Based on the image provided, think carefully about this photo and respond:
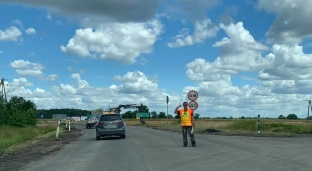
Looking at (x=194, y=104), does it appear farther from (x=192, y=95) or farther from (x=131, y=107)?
(x=131, y=107)

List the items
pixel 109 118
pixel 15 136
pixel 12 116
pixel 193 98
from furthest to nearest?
pixel 12 116 → pixel 15 136 → pixel 193 98 → pixel 109 118

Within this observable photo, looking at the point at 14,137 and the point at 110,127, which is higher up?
the point at 110,127

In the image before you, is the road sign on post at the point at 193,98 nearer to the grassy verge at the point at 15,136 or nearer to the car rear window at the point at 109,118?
the car rear window at the point at 109,118

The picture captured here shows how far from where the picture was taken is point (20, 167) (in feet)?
41.5

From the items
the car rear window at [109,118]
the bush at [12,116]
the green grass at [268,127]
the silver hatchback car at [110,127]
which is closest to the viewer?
the silver hatchback car at [110,127]

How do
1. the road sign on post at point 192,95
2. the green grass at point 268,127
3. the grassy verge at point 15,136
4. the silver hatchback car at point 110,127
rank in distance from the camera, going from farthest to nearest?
the green grass at point 268,127
the road sign on post at point 192,95
the silver hatchback car at point 110,127
the grassy verge at point 15,136

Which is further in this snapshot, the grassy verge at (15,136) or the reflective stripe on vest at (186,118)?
the grassy verge at (15,136)

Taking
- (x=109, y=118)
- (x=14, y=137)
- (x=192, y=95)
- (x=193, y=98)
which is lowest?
(x=14, y=137)

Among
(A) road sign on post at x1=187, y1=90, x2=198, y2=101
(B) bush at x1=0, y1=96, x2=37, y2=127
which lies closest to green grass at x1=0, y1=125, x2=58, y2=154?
(A) road sign on post at x1=187, y1=90, x2=198, y2=101

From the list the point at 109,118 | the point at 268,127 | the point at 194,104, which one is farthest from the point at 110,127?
the point at 268,127

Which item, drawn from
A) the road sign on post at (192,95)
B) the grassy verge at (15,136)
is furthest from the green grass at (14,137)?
the road sign on post at (192,95)

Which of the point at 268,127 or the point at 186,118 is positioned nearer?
the point at 186,118

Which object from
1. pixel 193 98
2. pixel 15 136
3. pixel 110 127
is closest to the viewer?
pixel 110 127

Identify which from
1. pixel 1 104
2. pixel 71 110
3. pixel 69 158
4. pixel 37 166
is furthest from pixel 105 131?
pixel 71 110
